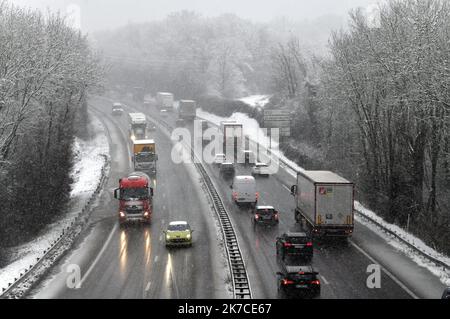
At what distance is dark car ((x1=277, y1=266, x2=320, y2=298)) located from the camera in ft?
84.9

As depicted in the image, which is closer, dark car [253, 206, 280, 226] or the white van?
dark car [253, 206, 280, 226]

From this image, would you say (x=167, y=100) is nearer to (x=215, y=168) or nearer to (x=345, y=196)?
(x=215, y=168)

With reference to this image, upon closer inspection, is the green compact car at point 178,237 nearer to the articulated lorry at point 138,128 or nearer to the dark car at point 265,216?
the dark car at point 265,216

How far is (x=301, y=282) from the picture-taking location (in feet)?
84.9

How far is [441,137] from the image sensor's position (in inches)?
1601

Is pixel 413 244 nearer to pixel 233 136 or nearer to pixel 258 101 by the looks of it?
pixel 233 136

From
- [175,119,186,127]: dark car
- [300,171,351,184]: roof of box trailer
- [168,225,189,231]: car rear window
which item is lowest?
[168,225,189,231]: car rear window

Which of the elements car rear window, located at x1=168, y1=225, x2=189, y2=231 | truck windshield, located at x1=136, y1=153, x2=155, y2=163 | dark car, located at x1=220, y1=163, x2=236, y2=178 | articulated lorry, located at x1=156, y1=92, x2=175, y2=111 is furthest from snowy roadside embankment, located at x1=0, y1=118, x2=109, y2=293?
articulated lorry, located at x1=156, y1=92, x2=175, y2=111

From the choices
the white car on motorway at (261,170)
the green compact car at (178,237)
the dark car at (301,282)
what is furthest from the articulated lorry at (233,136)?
the dark car at (301,282)

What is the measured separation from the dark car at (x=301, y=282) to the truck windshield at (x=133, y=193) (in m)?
18.7

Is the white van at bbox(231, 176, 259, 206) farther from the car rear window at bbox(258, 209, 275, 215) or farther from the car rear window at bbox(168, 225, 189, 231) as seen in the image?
the car rear window at bbox(168, 225, 189, 231)

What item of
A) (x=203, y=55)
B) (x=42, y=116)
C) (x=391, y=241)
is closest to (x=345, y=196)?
(x=391, y=241)

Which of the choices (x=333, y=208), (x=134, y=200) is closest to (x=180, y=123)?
(x=134, y=200)

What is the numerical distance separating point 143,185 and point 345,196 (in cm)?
1525
